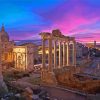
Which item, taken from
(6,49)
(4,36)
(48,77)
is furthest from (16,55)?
(48,77)

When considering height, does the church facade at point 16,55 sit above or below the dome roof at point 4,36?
below

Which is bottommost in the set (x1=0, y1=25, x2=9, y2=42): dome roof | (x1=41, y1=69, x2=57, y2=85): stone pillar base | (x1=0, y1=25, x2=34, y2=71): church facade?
(x1=41, y1=69, x2=57, y2=85): stone pillar base

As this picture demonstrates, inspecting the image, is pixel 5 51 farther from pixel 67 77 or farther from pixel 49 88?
pixel 49 88

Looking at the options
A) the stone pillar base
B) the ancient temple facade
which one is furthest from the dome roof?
the stone pillar base

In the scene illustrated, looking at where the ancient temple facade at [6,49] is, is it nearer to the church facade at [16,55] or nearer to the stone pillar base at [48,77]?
the church facade at [16,55]

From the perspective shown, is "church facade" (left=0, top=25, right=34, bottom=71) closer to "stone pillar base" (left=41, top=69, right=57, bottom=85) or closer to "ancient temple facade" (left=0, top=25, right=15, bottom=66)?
"ancient temple facade" (left=0, top=25, right=15, bottom=66)

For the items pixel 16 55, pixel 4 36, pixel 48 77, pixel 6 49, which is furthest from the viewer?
pixel 4 36

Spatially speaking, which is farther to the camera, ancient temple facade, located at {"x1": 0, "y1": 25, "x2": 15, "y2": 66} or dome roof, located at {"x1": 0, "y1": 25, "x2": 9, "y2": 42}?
dome roof, located at {"x1": 0, "y1": 25, "x2": 9, "y2": 42}

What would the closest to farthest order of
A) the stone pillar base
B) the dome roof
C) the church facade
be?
the stone pillar base
the church facade
the dome roof

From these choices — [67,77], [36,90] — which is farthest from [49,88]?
[67,77]

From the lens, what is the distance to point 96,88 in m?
21.1

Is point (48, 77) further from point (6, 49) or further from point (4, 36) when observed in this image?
point (4, 36)

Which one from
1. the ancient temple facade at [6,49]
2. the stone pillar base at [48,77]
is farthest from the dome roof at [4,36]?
the stone pillar base at [48,77]

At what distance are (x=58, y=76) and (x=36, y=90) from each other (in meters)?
5.87
